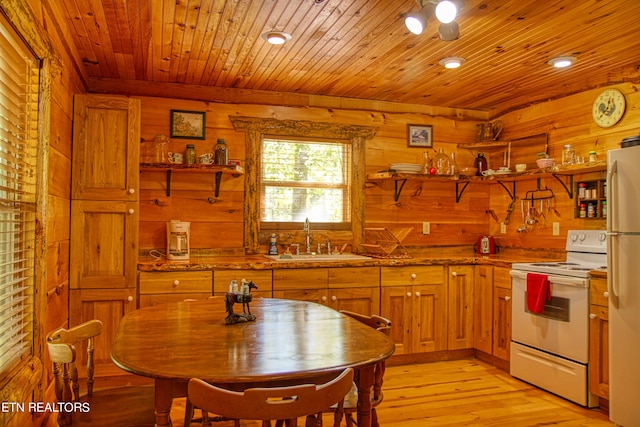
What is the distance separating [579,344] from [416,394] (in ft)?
3.68

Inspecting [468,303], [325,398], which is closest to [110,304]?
[325,398]

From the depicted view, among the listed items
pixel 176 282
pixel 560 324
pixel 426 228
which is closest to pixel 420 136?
pixel 426 228

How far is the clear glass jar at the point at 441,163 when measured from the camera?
4.53 m

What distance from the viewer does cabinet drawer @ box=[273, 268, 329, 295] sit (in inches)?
144

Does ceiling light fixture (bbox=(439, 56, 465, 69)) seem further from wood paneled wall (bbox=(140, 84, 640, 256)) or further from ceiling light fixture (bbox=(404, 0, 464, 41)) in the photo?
wood paneled wall (bbox=(140, 84, 640, 256))

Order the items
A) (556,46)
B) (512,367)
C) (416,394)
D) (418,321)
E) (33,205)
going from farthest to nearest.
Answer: (418,321)
(512,367)
(416,394)
(556,46)
(33,205)

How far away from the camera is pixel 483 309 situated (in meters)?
4.13

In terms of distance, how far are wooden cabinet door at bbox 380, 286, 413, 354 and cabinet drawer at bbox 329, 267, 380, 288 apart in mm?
122

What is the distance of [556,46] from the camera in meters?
3.13

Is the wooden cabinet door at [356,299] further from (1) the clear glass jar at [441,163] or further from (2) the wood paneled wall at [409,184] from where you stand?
(1) the clear glass jar at [441,163]

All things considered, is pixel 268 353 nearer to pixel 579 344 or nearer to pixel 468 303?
pixel 579 344

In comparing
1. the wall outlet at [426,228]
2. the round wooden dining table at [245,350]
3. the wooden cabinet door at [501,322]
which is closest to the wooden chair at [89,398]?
the round wooden dining table at [245,350]

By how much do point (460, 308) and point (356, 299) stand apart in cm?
97

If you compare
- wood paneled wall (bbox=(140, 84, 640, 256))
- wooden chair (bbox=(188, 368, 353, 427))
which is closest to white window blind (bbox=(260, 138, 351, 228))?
wood paneled wall (bbox=(140, 84, 640, 256))
